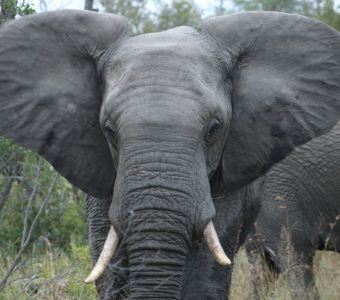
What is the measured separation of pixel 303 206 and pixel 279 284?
777 mm

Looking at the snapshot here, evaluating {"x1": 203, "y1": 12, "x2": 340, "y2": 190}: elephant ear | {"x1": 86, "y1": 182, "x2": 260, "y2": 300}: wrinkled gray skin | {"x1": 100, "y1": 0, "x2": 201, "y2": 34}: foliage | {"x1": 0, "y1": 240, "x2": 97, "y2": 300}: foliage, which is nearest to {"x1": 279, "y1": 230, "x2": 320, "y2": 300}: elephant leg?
{"x1": 86, "y1": 182, "x2": 260, "y2": 300}: wrinkled gray skin

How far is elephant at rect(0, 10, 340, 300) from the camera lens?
4.86 metres

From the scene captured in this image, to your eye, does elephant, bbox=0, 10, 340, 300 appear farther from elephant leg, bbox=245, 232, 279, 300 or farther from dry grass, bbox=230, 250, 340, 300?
elephant leg, bbox=245, 232, 279, 300

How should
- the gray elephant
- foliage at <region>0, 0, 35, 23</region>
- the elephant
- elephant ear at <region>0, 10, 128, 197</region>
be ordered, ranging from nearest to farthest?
the elephant → elephant ear at <region>0, 10, 128, 197</region> → foliage at <region>0, 0, 35, 23</region> → the gray elephant

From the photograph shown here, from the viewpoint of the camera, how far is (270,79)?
17.3 feet

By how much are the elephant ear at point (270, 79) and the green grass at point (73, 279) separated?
0.94m

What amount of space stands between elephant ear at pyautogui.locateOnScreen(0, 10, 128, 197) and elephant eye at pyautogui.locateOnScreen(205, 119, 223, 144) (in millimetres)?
495

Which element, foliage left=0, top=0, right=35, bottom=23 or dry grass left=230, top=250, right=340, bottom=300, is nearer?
dry grass left=230, top=250, right=340, bottom=300

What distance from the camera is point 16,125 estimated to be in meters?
5.26

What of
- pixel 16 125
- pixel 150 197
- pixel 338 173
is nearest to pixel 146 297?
pixel 150 197

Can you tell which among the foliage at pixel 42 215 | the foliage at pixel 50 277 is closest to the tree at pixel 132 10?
the foliage at pixel 42 215

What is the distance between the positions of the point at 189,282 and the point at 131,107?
94 cm

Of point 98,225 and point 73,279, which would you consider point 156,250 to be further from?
point 73,279

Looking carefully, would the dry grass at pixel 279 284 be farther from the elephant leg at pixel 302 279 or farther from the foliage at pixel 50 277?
the foliage at pixel 50 277
